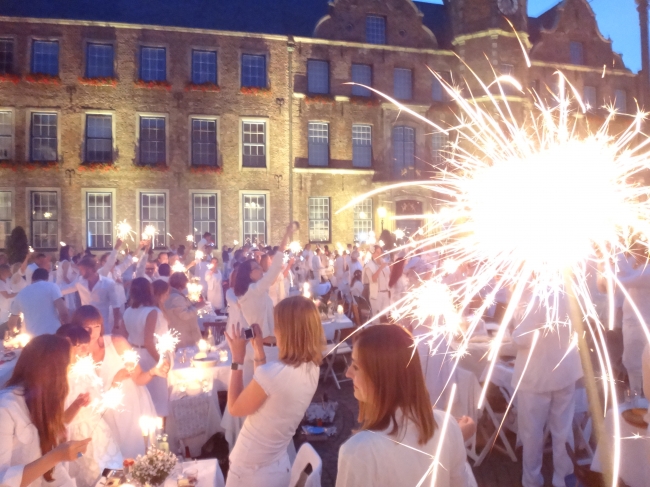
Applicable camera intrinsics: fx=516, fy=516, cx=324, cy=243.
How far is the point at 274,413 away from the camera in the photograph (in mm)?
3139

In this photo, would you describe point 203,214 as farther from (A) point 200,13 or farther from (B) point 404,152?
(B) point 404,152

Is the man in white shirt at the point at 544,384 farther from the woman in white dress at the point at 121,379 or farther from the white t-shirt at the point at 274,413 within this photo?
the woman in white dress at the point at 121,379

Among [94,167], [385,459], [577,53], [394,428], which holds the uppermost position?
[577,53]

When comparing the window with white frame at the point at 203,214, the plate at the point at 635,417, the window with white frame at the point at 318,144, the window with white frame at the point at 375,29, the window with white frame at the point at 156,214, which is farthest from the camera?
the window with white frame at the point at 375,29

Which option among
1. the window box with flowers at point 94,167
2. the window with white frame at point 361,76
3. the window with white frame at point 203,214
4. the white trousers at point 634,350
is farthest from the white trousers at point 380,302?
the window with white frame at point 361,76

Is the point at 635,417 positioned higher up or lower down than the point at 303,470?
higher up

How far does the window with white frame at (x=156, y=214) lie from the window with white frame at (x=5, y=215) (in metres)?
4.77

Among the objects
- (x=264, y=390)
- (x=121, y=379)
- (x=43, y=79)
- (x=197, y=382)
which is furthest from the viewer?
(x=43, y=79)

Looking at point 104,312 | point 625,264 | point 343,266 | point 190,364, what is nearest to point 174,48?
point 343,266

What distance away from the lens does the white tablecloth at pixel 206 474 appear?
3318 mm

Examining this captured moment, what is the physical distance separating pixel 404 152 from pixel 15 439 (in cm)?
2243

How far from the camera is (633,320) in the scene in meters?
6.41

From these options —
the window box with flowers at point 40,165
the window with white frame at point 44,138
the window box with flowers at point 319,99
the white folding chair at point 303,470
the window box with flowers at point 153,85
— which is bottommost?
the white folding chair at point 303,470

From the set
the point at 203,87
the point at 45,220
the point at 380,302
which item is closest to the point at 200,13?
the point at 203,87
